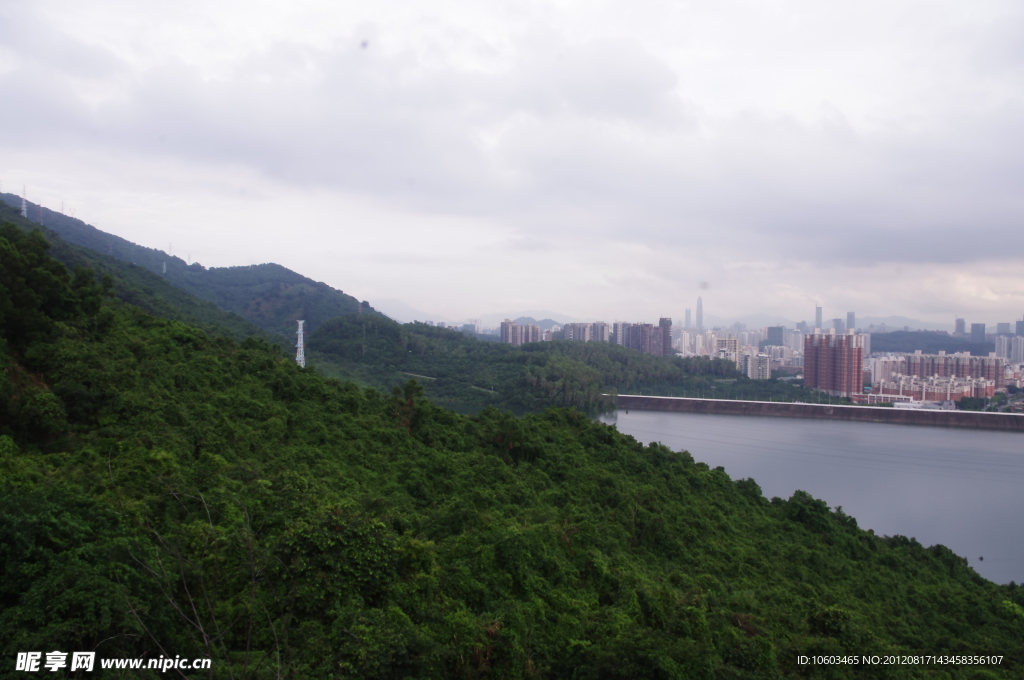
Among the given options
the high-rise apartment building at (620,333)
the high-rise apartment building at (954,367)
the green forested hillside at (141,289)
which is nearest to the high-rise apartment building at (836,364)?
the high-rise apartment building at (954,367)

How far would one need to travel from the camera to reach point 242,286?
42812 millimetres

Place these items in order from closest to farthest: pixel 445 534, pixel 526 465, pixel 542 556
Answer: pixel 542 556 < pixel 445 534 < pixel 526 465

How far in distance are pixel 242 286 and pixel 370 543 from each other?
44.3m

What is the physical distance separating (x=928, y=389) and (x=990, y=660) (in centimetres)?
2729

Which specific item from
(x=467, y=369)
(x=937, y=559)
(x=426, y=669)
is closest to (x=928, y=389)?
(x=467, y=369)

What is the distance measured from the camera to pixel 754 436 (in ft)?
72.1

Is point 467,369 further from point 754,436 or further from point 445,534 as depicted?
point 445,534

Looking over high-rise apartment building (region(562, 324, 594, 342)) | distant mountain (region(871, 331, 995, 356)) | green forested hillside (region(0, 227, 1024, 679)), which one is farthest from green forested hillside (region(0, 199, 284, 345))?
distant mountain (region(871, 331, 995, 356))

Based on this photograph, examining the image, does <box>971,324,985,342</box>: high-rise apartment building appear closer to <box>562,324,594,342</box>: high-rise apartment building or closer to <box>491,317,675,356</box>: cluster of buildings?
<box>491,317,675,356</box>: cluster of buildings

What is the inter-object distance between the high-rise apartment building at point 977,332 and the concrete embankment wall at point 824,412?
35.9m

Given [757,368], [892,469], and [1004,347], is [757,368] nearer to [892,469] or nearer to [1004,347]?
[892,469]

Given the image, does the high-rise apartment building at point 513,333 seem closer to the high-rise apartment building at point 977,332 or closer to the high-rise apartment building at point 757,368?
the high-rise apartment building at point 757,368

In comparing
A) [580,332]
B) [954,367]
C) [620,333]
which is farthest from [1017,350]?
[580,332]

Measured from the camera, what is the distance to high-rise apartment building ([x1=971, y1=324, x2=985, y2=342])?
51.7 meters
